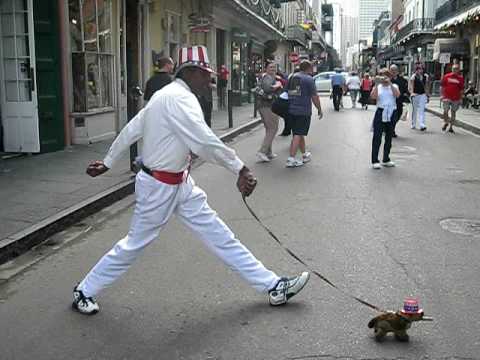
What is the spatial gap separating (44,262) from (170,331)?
7.12 ft

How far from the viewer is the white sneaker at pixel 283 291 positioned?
4719mm

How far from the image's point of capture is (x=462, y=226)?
737 centimetres

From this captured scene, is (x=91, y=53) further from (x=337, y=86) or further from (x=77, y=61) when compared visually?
(x=337, y=86)

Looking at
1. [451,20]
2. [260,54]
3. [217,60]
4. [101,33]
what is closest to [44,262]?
[101,33]

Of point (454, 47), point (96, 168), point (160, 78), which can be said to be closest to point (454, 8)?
point (454, 47)

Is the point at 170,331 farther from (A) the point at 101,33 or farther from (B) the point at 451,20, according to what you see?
(B) the point at 451,20

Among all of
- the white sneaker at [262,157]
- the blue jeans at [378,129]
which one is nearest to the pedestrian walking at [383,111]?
the blue jeans at [378,129]

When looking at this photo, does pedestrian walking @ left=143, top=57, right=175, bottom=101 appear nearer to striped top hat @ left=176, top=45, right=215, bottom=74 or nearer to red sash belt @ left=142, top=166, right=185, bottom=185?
striped top hat @ left=176, top=45, right=215, bottom=74

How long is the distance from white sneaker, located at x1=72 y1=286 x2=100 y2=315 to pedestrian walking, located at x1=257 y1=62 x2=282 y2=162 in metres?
7.73

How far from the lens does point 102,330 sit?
173 inches

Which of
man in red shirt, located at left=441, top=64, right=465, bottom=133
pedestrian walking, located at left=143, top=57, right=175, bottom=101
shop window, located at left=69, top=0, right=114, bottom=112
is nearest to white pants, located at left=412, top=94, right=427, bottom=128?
man in red shirt, located at left=441, top=64, right=465, bottom=133

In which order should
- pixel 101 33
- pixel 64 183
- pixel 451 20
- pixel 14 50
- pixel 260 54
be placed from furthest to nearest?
pixel 260 54 → pixel 451 20 → pixel 101 33 → pixel 14 50 → pixel 64 183

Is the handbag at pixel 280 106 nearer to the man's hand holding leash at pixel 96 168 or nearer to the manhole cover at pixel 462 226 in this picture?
the manhole cover at pixel 462 226

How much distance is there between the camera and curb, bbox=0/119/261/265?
6.25 meters
